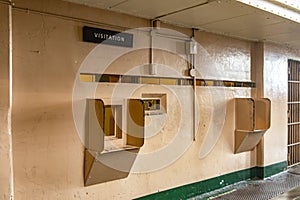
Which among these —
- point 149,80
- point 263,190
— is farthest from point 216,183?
point 149,80

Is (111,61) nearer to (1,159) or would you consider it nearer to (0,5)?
(0,5)

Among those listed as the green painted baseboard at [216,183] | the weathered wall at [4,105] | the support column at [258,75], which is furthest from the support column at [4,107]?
the support column at [258,75]

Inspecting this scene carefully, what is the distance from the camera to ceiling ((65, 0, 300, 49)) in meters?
2.76

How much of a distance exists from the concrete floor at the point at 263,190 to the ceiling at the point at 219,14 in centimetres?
202

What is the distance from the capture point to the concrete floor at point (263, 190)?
3764mm

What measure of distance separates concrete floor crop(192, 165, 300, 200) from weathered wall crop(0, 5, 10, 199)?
7.24 ft

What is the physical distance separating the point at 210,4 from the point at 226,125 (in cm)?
182

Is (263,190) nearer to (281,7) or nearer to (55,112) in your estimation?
(281,7)

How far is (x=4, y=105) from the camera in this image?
2234 millimetres

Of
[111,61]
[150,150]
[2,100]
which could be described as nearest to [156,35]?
[111,61]

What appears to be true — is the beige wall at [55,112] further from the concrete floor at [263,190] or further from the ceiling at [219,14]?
the concrete floor at [263,190]

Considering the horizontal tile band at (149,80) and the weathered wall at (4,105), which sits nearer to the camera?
the weathered wall at (4,105)

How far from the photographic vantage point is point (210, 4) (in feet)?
9.14

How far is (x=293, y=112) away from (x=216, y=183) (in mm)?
2297
